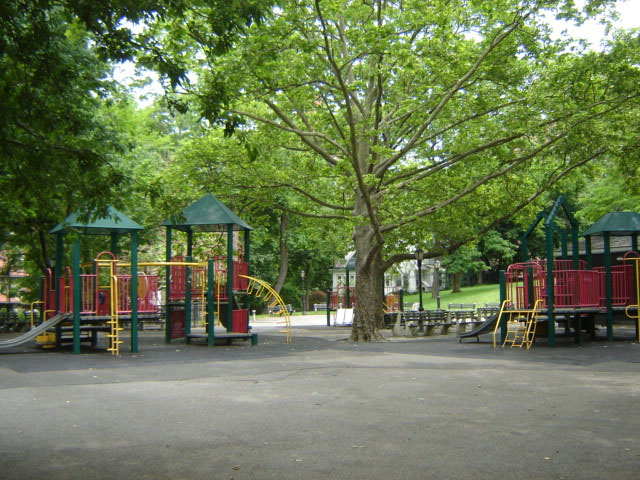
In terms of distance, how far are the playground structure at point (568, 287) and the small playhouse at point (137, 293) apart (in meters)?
7.05

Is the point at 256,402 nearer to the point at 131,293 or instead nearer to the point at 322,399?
the point at 322,399

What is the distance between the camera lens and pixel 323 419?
809 centimetres

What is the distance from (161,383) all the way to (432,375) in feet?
15.6

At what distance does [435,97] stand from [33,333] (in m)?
11.9

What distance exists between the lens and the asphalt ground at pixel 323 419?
5879 millimetres

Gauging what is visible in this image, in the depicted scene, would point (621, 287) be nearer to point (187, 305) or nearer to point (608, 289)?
point (608, 289)

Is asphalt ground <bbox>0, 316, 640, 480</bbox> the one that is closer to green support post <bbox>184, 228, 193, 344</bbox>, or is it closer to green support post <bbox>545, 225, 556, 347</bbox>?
green support post <bbox>545, 225, 556, 347</bbox>

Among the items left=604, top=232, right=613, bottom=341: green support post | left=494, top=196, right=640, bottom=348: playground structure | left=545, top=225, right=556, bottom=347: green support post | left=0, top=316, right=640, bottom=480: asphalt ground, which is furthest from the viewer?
left=604, top=232, right=613, bottom=341: green support post

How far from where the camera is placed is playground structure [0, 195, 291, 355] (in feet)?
58.3

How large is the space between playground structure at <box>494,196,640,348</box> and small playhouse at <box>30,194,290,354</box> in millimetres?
7053

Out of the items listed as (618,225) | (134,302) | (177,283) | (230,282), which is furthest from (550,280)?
(134,302)

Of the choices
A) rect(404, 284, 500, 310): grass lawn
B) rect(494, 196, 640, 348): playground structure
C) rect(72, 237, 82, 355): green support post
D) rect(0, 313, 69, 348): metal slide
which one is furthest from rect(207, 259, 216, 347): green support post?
rect(404, 284, 500, 310): grass lawn

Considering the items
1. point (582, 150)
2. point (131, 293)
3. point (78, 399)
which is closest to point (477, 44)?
point (582, 150)

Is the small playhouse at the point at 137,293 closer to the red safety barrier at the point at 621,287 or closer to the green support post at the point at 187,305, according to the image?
the green support post at the point at 187,305
